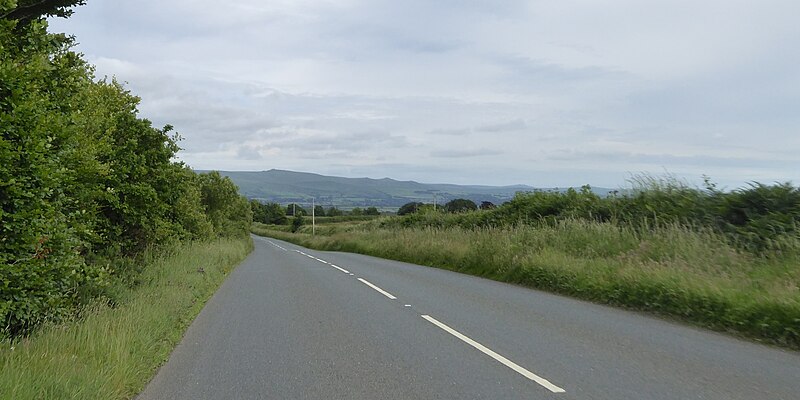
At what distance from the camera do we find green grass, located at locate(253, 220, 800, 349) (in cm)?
911

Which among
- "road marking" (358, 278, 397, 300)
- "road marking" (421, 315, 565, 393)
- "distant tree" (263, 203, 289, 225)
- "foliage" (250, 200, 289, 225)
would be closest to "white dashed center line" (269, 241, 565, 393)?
"road marking" (421, 315, 565, 393)

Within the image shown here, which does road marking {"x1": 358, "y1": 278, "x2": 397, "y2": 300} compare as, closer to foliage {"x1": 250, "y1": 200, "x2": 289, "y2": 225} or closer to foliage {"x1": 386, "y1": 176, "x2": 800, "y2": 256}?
foliage {"x1": 386, "y1": 176, "x2": 800, "y2": 256}

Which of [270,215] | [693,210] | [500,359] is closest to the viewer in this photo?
[500,359]

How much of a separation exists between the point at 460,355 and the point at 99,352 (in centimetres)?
417

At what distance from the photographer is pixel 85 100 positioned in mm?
9938

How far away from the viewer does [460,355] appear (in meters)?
7.60

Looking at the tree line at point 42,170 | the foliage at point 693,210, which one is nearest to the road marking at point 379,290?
the tree line at point 42,170

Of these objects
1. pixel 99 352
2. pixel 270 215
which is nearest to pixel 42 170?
pixel 99 352

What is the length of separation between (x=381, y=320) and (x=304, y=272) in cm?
1114

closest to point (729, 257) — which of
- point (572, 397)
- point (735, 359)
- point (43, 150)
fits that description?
point (735, 359)

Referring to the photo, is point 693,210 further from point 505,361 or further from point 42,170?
point 42,170

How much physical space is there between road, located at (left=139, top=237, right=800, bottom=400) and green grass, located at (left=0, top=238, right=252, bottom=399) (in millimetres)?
280

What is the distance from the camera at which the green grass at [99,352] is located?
5.11 meters

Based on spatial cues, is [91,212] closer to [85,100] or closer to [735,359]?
[85,100]
